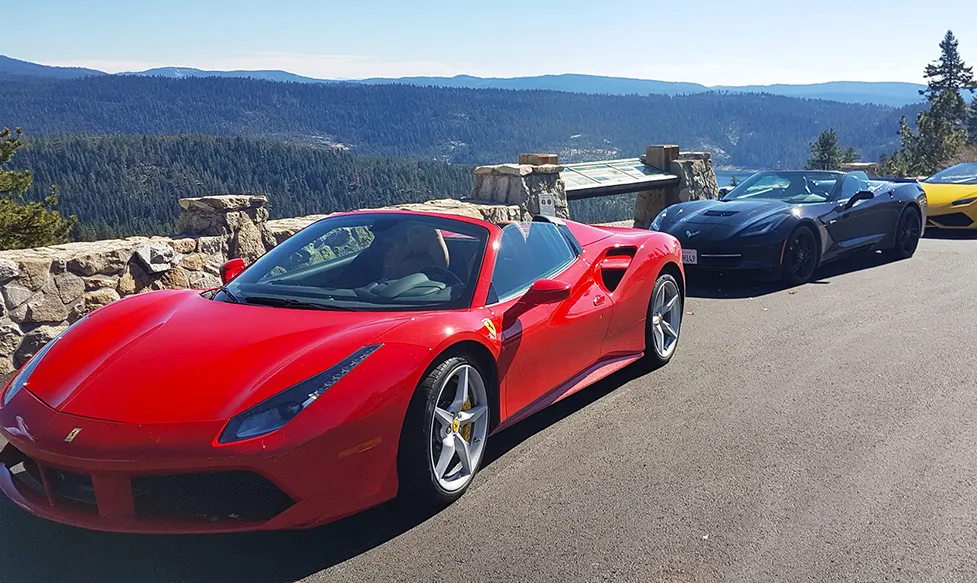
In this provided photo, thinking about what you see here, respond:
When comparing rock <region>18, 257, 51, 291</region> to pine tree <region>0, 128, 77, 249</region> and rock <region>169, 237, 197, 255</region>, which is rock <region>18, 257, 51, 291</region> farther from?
pine tree <region>0, 128, 77, 249</region>

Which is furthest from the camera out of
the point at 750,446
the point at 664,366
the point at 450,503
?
the point at 664,366

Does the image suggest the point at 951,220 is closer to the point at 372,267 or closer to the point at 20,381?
the point at 372,267

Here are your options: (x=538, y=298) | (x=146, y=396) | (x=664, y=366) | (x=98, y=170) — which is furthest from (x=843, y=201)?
(x=98, y=170)

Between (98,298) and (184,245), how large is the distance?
102 centimetres

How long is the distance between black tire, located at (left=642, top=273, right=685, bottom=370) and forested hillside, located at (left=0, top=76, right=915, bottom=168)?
6177cm

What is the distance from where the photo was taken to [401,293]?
3.62m

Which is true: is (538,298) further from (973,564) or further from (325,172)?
(325,172)

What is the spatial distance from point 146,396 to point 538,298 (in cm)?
179

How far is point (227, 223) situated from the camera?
6.68 metres

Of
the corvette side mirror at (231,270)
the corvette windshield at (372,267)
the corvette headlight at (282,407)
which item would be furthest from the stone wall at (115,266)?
the corvette headlight at (282,407)

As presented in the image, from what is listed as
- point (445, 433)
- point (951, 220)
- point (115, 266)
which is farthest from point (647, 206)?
point (445, 433)

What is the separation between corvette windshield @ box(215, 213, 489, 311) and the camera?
11.7 ft

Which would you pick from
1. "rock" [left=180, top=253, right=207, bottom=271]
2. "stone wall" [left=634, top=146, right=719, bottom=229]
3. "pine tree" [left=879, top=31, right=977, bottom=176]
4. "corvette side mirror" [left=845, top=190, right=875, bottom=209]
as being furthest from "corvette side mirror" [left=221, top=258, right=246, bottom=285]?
"pine tree" [left=879, top=31, right=977, bottom=176]

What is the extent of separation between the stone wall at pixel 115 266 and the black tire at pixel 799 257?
505 cm
